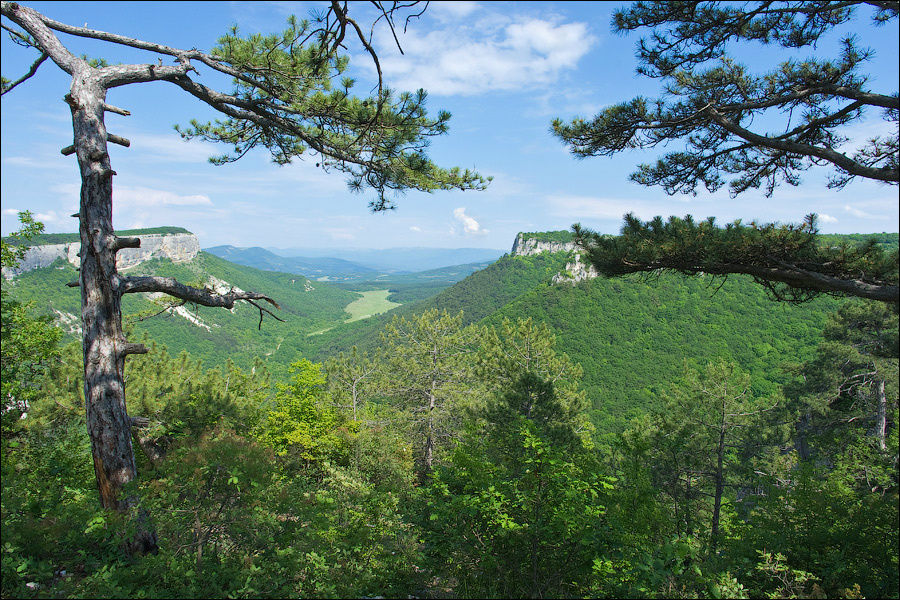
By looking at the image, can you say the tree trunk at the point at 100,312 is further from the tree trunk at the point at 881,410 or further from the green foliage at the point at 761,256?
the tree trunk at the point at 881,410

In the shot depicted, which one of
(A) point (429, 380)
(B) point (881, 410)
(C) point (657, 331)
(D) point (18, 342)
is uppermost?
(D) point (18, 342)

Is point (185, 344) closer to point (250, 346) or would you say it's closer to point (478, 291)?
point (250, 346)

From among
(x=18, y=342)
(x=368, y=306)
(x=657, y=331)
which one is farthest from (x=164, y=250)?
(x=18, y=342)

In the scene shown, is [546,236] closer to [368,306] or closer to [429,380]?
[429,380]

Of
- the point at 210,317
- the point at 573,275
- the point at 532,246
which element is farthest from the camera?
the point at 532,246

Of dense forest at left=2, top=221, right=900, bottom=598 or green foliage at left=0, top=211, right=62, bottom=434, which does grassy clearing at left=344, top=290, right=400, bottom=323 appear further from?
green foliage at left=0, top=211, right=62, bottom=434

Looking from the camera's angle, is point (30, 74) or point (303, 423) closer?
A: point (30, 74)
